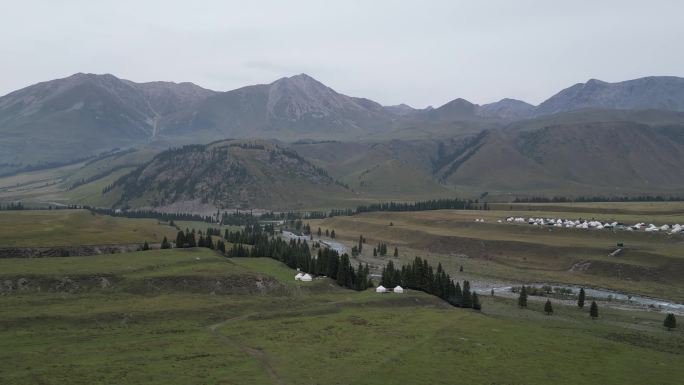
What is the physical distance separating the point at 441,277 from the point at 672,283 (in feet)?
207

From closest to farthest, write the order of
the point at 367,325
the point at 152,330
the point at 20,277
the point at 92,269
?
1. the point at 152,330
2. the point at 367,325
3. the point at 20,277
4. the point at 92,269

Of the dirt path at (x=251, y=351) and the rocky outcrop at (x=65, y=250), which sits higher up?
the rocky outcrop at (x=65, y=250)

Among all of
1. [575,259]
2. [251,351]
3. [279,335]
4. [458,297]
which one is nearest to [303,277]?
[458,297]

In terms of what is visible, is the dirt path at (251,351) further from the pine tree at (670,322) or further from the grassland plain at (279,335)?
the pine tree at (670,322)

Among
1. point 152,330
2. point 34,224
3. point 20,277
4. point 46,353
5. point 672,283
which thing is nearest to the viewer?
point 46,353

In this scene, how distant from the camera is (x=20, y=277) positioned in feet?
310

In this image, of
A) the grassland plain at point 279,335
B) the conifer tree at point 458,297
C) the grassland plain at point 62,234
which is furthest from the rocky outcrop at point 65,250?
the conifer tree at point 458,297

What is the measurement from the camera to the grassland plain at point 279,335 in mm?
60250

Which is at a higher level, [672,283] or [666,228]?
[666,228]

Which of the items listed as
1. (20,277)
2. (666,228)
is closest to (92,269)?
(20,277)

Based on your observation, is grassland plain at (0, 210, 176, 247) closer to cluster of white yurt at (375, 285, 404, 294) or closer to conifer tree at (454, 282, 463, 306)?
cluster of white yurt at (375, 285, 404, 294)

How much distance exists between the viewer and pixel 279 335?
250 ft

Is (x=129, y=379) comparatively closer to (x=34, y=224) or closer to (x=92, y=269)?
(x=92, y=269)

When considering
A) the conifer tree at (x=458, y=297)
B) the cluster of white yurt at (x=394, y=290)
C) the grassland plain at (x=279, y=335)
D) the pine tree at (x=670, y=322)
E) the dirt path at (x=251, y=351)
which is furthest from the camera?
the cluster of white yurt at (x=394, y=290)
